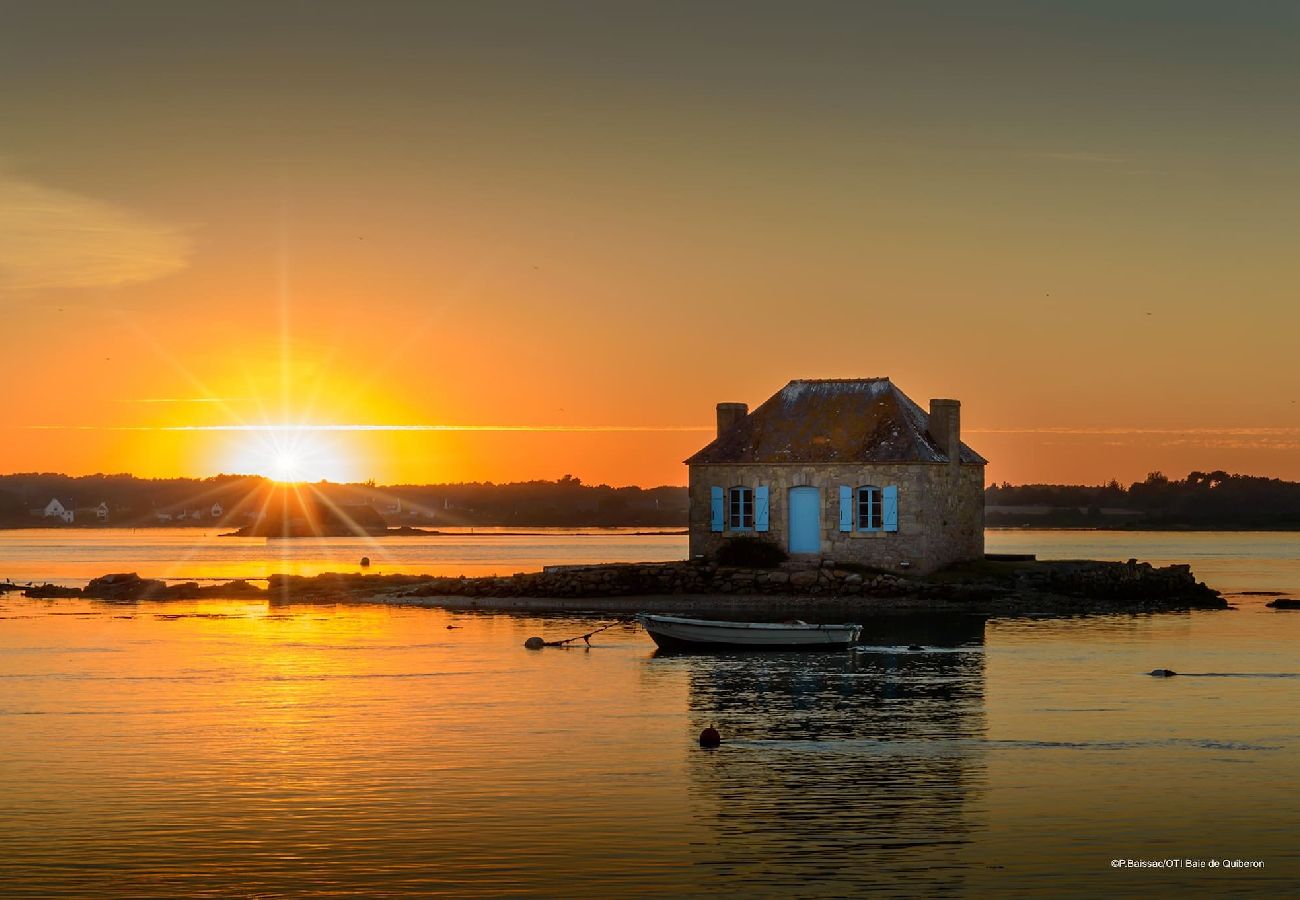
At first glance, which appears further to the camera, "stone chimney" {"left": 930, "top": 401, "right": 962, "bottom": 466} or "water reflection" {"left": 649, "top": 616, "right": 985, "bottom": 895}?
"stone chimney" {"left": 930, "top": 401, "right": 962, "bottom": 466}

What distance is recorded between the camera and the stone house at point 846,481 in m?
59.0

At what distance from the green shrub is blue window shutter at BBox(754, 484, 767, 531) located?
Result: 1.55 feet

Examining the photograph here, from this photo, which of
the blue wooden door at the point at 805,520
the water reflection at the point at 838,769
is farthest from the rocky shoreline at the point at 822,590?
the water reflection at the point at 838,769

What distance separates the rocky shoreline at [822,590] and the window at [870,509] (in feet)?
5.21

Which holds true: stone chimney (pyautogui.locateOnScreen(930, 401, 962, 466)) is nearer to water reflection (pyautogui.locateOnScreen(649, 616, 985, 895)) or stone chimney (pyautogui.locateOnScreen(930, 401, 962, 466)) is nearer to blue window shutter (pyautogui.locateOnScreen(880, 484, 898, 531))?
blue window shutter (pyautogui.locateOnScreen(880, 484, 898, 531))

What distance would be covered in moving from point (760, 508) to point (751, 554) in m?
1.69

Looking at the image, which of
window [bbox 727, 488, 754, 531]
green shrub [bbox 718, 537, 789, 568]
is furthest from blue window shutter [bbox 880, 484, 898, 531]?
window [bbox 727, 488, 754, 531]

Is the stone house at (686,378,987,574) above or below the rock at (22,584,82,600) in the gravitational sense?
above

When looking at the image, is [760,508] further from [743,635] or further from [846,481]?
[743,635]

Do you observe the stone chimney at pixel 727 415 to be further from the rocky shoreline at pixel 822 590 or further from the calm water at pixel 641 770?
the calm water at pixel 641 770

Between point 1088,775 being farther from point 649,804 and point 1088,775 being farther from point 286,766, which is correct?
point 286,766

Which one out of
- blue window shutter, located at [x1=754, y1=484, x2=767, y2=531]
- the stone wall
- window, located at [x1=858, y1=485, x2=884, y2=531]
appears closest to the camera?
the stone wall

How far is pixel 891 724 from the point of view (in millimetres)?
30719

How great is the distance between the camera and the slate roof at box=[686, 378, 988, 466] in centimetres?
5938
